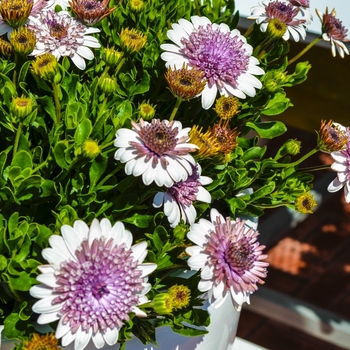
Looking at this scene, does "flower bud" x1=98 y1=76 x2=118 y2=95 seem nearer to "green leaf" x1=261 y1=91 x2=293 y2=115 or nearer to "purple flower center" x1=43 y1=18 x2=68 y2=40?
"purple flower center" x1=43 y1=18 x2=68 y2=40

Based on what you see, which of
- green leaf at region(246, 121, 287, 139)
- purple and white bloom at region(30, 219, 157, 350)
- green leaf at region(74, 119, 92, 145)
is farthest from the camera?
green leaf at region(246, 121, 287, 139)

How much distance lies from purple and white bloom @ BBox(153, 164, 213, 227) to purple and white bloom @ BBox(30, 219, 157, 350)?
0.07m

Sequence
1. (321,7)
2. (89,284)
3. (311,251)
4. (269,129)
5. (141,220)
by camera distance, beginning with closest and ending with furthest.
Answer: (89,284) → (141,220) → (269,129) → (321,7) → (311,251)

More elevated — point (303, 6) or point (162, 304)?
point (303, 6)

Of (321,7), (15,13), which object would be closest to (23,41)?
(15,13)

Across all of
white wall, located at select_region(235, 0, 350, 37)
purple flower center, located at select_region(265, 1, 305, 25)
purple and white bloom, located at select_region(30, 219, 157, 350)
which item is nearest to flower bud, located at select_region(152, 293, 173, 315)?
purple and white bloom, located at select_region(30, 219, 157, 350)

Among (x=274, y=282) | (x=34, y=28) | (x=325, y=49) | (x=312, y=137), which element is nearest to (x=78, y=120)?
(x=34, y=28)

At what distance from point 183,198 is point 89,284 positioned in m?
0.12

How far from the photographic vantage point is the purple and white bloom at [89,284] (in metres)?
0.38

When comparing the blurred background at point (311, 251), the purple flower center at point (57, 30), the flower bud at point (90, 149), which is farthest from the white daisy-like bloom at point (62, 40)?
the blurred background at point (311, 251)

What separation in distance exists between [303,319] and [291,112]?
296 millimetres

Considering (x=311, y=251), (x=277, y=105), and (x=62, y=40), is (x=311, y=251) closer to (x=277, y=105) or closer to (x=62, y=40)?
(x=277, y=105)

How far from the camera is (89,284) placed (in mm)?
389

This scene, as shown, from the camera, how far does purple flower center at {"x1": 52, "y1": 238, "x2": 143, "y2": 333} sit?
381 mm
